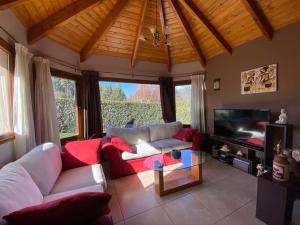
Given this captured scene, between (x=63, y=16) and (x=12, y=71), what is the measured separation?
1.16 m

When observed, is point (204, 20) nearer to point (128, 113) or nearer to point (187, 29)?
point (187, 29)

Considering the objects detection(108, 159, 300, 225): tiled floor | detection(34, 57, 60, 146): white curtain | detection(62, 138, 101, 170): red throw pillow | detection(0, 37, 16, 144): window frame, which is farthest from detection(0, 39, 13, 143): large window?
detection(108, 159, 300, 225): tiled floor

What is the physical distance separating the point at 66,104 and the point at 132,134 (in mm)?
1648

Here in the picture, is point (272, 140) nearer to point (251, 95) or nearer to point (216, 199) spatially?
point (251, 95)

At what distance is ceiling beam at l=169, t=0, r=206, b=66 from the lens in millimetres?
2818

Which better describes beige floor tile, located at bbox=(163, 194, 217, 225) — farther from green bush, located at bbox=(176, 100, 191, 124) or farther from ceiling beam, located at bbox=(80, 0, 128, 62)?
ceiling beam, located at bbox=(80, 0, 128, 62)

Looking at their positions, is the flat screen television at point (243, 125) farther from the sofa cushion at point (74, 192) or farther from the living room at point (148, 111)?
the sofa cushion at point (74, 192)

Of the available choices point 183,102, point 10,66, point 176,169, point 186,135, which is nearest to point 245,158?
point 186,135

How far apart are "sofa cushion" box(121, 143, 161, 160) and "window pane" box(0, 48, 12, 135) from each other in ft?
5.83

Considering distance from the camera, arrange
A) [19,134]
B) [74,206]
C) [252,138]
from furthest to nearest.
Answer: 1. [252,138]
2. [19,134]
3. [74,206]

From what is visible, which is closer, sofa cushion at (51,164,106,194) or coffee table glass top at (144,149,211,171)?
sofa cushion at (51,164,106,194)

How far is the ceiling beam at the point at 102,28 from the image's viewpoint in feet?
9.00

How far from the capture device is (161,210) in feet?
6.38

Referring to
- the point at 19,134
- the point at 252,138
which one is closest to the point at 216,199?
the point at 252,138
